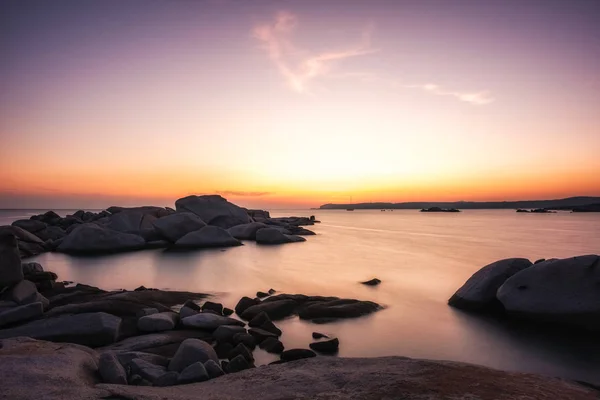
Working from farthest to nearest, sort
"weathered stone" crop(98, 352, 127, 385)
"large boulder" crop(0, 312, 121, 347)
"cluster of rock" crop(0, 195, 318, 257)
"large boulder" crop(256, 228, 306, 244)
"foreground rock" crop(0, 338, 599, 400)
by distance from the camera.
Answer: "large boulder" crop(256, 228, 306, 244)
"cluster of rock" crop(0, 195, 318, 257)
"large boulder" crop(0, 312, 121, 347)
"weathered stone" crop(98, 352, 127, 385)
"foreground rock" crop(0, 338, 599, 400)

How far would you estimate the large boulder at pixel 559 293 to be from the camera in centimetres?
764

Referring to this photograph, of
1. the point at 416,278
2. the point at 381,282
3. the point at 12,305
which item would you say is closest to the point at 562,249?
the point at 416,278

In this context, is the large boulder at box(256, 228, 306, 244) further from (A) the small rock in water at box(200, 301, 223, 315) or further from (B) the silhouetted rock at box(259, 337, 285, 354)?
(B) the silhouetted rock at box(259, 337, 285, 354)

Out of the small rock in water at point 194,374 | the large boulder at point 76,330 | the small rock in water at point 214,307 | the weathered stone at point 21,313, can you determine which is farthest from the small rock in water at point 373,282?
the weathered stone at point 21,313

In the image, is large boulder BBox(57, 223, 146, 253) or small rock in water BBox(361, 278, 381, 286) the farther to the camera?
large boulder BBox(57, 223, 146, 253)

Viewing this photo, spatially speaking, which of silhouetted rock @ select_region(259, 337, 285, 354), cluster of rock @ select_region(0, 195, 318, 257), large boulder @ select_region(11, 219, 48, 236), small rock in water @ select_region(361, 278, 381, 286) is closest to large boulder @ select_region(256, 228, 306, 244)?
cluster of rock @ select_region(0, 195, 318, 257)

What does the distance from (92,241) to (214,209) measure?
482 inches

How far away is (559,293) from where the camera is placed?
8.05 metres

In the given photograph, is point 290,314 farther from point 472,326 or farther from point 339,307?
point 472,326

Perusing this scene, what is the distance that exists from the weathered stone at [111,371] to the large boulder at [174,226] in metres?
22.6

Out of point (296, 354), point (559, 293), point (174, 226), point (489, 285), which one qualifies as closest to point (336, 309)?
point (296, 354)

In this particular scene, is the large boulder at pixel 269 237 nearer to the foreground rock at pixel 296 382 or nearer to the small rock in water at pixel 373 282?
the small rock in water at pixel 373 282

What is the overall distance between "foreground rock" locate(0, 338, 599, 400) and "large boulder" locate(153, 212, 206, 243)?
21858 mm

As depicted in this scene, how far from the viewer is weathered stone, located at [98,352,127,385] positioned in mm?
4395
